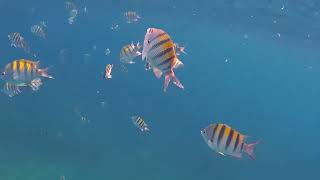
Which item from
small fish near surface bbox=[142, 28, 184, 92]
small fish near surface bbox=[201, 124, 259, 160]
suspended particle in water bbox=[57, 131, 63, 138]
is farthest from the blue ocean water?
small fish near surface bbox=[142, 28, 184, 92]

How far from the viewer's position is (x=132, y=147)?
974 inches

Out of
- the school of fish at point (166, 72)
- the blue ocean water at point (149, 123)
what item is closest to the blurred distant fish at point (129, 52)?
the school of fish at point (166, 72)

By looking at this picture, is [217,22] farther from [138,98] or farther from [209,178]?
[209,178]

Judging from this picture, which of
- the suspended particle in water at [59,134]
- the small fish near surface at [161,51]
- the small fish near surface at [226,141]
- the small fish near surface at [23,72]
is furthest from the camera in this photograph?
the suspended particle in water at [59,134]

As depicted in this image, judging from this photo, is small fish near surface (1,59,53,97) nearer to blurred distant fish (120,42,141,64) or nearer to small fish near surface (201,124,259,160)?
blurred distant fish (120,42,141,64)

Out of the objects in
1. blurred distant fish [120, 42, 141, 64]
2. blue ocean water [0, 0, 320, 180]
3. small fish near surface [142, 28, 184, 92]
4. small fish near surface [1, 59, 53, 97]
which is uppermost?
small fish near surface [142, 28, 184, 92]

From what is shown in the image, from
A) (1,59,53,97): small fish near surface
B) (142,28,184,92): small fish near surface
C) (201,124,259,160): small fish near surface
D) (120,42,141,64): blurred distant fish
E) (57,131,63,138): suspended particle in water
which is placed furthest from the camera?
(57,131,63,138): suspended particle in water

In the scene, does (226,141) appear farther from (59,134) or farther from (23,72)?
(59,134)

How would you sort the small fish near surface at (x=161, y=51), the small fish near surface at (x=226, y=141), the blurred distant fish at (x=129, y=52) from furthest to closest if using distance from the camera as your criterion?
the blurred distant fish at (x=129, y=52), the small fish near surface at (x=226, y=141), the small fish near surface at (x=161, y=51)

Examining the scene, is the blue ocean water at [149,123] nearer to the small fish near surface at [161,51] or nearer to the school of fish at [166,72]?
the school of fish at [166,72]

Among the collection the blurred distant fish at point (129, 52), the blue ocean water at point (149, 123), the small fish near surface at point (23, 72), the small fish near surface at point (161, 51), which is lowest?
the blue ocean water at point (149, 123)

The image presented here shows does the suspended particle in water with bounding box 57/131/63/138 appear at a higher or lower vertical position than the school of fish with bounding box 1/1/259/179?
lower

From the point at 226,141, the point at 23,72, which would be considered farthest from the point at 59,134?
the point at 226,141

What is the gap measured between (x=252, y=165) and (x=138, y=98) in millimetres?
24098
